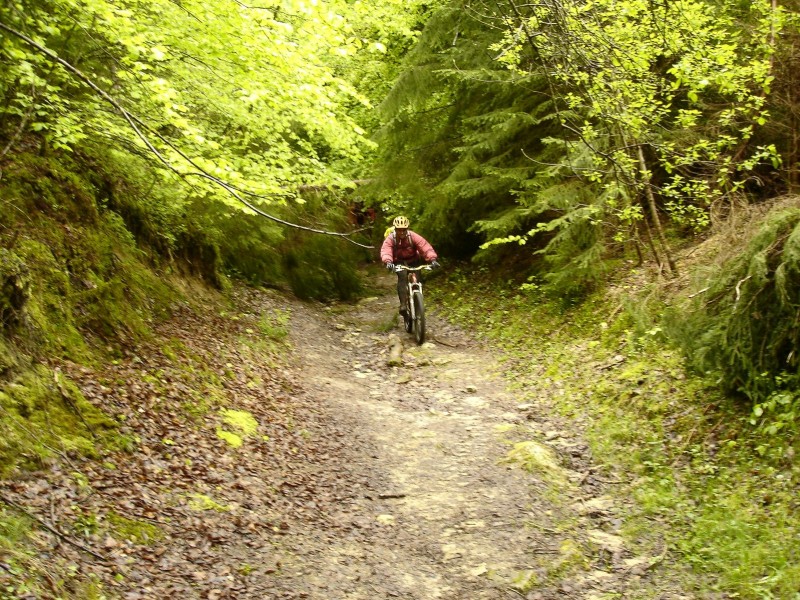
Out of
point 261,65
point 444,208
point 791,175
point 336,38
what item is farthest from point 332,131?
point 791,175

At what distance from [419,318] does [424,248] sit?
139cm

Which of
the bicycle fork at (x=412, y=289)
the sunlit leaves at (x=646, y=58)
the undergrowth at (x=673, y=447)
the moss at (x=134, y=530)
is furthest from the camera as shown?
the bicycle fork at (x=412, y=289)

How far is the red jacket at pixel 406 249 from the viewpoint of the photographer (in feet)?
39.7

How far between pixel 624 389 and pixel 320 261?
980cm

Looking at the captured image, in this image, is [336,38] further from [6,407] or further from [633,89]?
[6,407]

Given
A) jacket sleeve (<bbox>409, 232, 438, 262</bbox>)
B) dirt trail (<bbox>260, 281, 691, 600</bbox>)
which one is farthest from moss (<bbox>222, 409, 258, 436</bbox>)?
jacket sleeve (<bbox>409, 232, 438, 262</bbox>)

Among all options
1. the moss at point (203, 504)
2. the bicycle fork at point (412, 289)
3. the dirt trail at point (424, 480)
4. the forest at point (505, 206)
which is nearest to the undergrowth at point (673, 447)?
the forest at point (505, 206)

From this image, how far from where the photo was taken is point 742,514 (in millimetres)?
5086

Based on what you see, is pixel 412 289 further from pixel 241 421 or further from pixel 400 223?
pixel 241 421

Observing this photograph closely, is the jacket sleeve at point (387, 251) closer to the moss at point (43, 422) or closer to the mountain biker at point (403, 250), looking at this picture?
the mountain biker at point (403, 250)

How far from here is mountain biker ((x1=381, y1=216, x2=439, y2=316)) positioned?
12.1m

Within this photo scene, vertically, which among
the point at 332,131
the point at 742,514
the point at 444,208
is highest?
the point at 332,131

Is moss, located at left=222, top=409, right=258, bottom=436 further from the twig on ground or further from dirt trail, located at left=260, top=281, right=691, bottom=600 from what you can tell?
the twig on ground

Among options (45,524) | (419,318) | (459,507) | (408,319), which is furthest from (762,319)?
(408,319)
